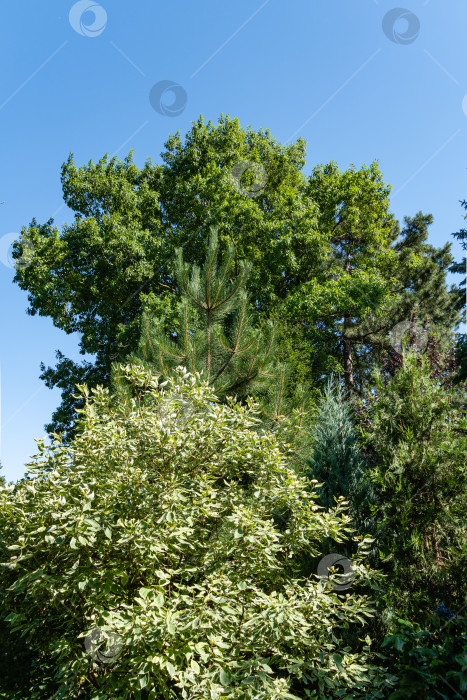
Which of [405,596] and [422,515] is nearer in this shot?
[405,596]

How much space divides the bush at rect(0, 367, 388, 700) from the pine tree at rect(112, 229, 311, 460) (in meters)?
4.34

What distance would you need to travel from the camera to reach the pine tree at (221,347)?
891cm

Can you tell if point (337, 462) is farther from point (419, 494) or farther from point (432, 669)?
point (432, 669)

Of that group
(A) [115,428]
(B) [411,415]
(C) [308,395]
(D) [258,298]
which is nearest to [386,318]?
(D) [258,298]

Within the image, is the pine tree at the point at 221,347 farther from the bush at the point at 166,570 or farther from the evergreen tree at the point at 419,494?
the bush at the point at 166,570

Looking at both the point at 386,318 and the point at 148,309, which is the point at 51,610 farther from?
the point at 386,318

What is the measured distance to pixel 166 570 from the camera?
3451 millimetres

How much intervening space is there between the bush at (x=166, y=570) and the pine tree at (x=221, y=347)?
4340 mm

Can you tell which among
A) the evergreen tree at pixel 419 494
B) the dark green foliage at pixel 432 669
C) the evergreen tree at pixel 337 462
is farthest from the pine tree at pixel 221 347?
the dark green foliage at pixel 432 669

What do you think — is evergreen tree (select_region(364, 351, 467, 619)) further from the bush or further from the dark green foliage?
the dark green foliage

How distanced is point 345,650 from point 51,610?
2436mm

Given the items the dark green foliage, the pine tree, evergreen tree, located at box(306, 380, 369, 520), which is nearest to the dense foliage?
the pine tree

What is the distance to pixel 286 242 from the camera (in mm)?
13469

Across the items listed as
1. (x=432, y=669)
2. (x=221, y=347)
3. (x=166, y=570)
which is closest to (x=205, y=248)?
(x=221, y=347)
